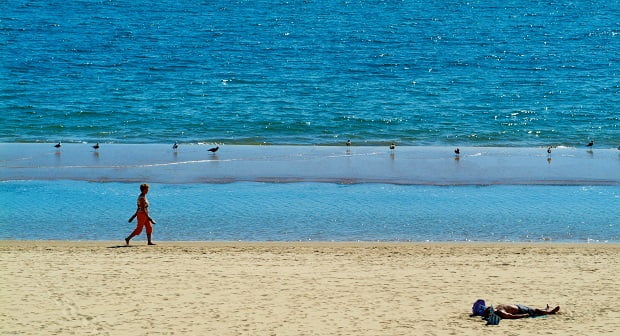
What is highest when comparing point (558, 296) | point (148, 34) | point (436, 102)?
point (148, 34)

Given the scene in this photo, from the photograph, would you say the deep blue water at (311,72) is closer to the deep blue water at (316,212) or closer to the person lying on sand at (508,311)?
the deep blue water at (316,212)

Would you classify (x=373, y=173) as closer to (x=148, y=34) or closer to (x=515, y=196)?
(x=515, y=196)

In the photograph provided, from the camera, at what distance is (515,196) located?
23172mm

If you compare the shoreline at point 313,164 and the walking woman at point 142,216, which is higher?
the shoreline at point 313,164

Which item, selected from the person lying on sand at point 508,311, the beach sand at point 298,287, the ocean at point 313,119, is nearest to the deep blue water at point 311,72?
Result: the ocean at point 313,119

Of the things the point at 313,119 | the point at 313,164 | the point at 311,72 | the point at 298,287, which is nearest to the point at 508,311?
the point at 298,287

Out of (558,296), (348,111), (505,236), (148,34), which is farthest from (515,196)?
(148,34)

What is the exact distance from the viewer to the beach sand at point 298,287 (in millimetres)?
13266

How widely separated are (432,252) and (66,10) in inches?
1847

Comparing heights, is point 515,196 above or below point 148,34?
below

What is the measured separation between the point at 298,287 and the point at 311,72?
3101cm

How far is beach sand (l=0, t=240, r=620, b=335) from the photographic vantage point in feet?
43.5

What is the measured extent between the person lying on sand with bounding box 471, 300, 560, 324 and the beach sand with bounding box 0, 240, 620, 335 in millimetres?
131

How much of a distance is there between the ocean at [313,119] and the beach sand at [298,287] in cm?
159
